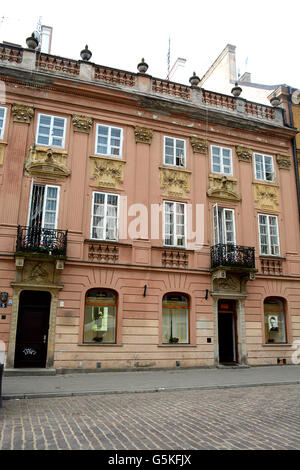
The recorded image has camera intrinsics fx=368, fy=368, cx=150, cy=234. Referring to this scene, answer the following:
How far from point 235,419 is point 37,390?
5.64 m

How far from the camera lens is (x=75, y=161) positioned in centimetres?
1598

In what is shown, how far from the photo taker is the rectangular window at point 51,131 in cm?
1590

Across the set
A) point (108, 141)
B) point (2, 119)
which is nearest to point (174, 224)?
point (108, 141)

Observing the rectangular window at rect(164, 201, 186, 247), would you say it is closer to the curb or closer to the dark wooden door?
the dark wooden door

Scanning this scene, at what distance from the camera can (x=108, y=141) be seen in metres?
16.9

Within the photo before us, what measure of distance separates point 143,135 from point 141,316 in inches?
327

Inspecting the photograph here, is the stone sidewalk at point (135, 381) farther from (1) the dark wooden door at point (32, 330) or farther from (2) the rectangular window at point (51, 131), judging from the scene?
(2) the rectangular window at point (51, 131)

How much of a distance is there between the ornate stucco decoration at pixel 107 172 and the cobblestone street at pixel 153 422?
9323 millimetres

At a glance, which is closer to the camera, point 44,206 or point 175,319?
point 44,206

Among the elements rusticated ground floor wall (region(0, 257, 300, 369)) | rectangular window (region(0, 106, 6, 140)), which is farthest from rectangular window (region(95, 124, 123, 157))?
rusticated ground floor wall (region(0, 257, 300, 369))

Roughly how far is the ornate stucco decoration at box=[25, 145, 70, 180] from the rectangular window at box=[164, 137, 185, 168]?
4.96m

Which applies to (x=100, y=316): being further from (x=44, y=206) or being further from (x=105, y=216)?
(x=44, y=206)

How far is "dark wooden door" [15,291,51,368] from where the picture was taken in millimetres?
13977

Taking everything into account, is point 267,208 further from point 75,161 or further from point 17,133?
point 17,133
